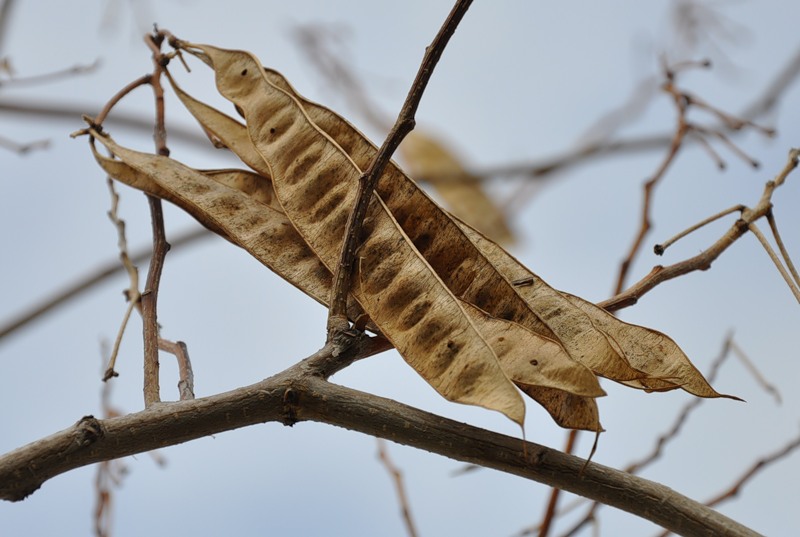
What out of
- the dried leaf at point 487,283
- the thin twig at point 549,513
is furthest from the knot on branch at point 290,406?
the thin twig at point 549,513

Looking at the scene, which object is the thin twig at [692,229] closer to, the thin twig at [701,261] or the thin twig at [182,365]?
the thin twig at [701,261]

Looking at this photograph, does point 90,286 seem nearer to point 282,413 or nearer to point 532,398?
point 282,413

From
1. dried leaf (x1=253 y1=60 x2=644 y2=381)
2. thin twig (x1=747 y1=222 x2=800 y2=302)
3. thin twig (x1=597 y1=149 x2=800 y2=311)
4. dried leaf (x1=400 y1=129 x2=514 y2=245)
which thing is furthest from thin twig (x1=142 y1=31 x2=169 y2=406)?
dried leaf (x1=400 y1=129 x2=514 y2=245)

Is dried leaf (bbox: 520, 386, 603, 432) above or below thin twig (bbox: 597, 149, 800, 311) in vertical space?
below

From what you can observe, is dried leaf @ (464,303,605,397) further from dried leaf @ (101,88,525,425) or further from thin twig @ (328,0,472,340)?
thin twig @ (328,0,472,340)

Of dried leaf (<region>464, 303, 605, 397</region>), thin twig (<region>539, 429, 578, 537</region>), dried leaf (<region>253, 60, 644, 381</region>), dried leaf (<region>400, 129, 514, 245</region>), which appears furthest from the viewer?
dried leaf (<region>400, 129, 514, 245</region>)

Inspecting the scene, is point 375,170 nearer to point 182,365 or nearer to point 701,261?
point 182,365

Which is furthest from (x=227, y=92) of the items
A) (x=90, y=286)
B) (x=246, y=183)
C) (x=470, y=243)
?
(x=90, y=286)
